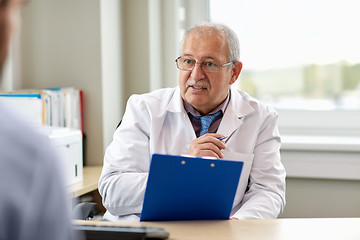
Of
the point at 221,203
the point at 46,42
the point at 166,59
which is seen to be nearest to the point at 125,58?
the point at 166,59

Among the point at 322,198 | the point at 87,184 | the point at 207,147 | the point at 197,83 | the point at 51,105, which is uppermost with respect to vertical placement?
the point at 197,83

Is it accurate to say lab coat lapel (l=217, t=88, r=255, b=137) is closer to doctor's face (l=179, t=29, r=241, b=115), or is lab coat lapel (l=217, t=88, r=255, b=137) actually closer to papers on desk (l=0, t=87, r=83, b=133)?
doctor's face (l=179, t=29, r=241, b=115)

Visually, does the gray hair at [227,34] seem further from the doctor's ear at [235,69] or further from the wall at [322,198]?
the wall at [322,198]

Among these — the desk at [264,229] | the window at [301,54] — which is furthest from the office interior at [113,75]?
the desk at [264,229]

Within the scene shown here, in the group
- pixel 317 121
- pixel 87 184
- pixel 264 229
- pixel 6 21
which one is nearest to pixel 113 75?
pixel 87 184

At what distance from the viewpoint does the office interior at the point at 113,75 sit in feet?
8.41

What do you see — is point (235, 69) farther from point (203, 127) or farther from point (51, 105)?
point (51, 105)

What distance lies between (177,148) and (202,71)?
0.32 meters

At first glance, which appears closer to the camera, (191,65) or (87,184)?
(191,65)

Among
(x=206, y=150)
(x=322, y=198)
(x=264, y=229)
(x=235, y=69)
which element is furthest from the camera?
(x=322, y=198)

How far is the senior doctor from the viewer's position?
1894 mm

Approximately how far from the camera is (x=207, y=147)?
66.8 inches

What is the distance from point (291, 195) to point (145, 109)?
1059mm

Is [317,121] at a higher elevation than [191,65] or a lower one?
lower
